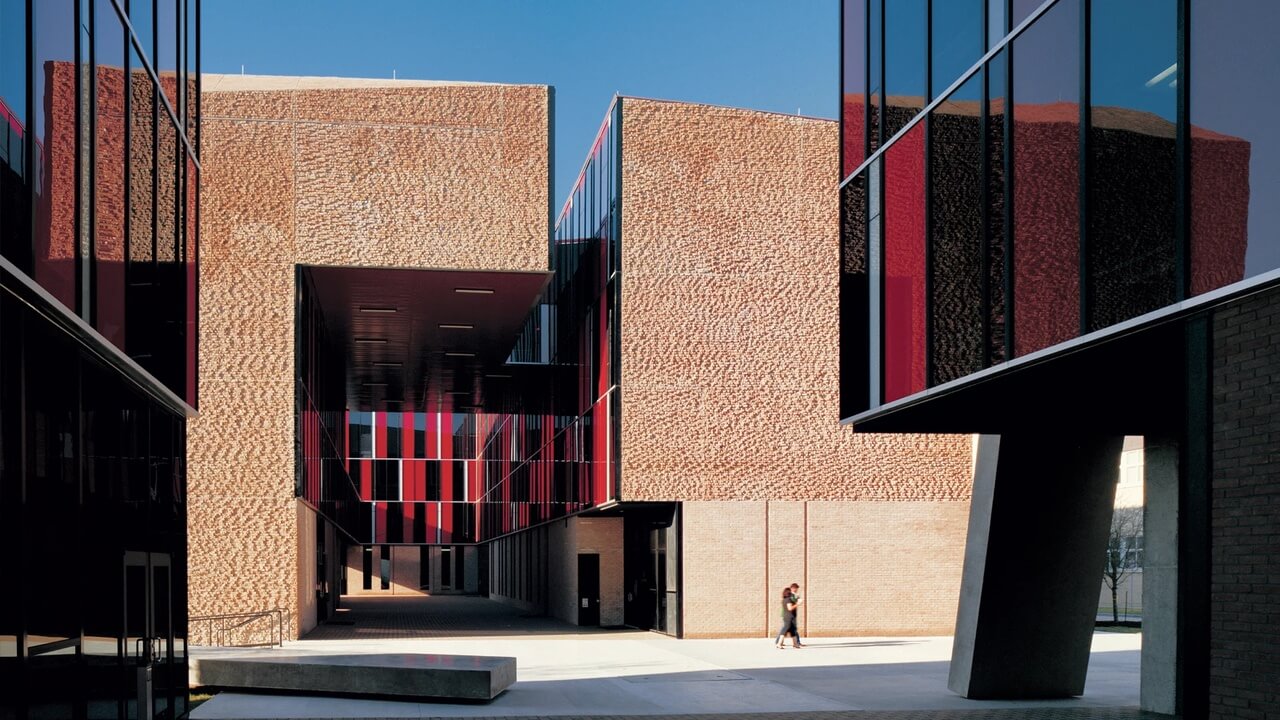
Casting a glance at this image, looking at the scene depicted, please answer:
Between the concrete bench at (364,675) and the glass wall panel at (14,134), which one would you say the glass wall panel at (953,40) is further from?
the concrete bench at (364,675)

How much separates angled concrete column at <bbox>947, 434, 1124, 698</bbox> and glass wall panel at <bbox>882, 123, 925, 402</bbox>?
3245 millimetres

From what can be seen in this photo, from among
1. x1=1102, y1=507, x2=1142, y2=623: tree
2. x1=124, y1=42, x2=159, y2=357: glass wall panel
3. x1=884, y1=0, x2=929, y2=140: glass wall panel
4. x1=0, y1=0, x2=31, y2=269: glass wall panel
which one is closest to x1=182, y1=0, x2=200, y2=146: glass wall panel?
x1=124, y1=42, x2=159, y2=357: glass wall panel

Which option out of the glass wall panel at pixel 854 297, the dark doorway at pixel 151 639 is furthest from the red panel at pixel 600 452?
the dark doorway at pixel 151 639

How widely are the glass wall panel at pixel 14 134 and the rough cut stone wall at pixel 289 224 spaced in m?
19.9

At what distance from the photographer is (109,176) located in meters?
12.9

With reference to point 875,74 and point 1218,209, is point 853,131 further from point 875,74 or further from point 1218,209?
point 1218,209

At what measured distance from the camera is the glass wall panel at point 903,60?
51.6 feet

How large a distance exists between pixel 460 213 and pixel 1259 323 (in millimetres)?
22522

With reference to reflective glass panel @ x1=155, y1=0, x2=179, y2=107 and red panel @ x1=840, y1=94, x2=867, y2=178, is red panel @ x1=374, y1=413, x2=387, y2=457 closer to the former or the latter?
reflective glass panel @ x1=155, y1=0, x2=179, y2=107

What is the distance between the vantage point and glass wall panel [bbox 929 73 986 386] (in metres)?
14.0

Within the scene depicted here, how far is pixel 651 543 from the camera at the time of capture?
39500 mm

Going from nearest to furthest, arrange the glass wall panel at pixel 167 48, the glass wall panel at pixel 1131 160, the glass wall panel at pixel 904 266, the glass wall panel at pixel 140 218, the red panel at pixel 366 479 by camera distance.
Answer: the glass wall panel at pixel 1131 160 → the glass wall panel at pixel 140 218 → the glass wall panel at pixel 904 266 → the glass wall panel at pixel 167 48 → the red panel at pixel 366 479

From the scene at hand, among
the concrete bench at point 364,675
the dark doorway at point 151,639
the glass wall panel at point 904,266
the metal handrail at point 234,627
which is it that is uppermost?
the glass wall panel at point 904,266

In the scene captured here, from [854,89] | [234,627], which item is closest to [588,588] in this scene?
[234,627]
